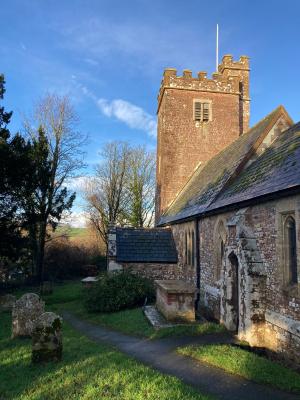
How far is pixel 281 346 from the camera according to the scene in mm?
8617

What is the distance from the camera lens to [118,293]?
51.6 ft

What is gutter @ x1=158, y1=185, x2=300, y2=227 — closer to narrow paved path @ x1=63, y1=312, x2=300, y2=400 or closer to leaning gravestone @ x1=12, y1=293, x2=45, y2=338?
narrow paved path @ x1=63, y1=312, x2=300, y2=400

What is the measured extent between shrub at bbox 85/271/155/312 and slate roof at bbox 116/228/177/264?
1.95m

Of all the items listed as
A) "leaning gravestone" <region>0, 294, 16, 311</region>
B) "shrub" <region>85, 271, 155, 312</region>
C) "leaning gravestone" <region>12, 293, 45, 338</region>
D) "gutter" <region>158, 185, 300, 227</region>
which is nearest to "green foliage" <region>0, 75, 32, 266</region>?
"leaning gravestone" <region>0, 294, 16, 311</region>

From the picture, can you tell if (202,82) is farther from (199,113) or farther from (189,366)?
(189,366)

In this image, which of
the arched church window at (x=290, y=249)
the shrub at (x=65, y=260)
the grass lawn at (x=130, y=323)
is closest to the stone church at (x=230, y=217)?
the arched church window at (x=290, y=249)

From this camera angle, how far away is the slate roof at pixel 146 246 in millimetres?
18891

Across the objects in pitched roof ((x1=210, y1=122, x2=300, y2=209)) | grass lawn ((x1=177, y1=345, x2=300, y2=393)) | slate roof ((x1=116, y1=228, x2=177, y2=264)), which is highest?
pitched roof ((x1=210, y1=122, x2=300, y2=209))

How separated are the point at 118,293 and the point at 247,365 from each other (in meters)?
8.88

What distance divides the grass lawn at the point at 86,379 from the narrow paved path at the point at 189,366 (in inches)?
25.0

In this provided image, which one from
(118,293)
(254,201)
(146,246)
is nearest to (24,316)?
(118,293)

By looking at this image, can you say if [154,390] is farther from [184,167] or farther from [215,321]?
[184,167]

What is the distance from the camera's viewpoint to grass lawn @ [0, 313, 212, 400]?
590 cm

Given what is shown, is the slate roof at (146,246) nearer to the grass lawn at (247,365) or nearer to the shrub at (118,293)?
the shrub at (118,293)
